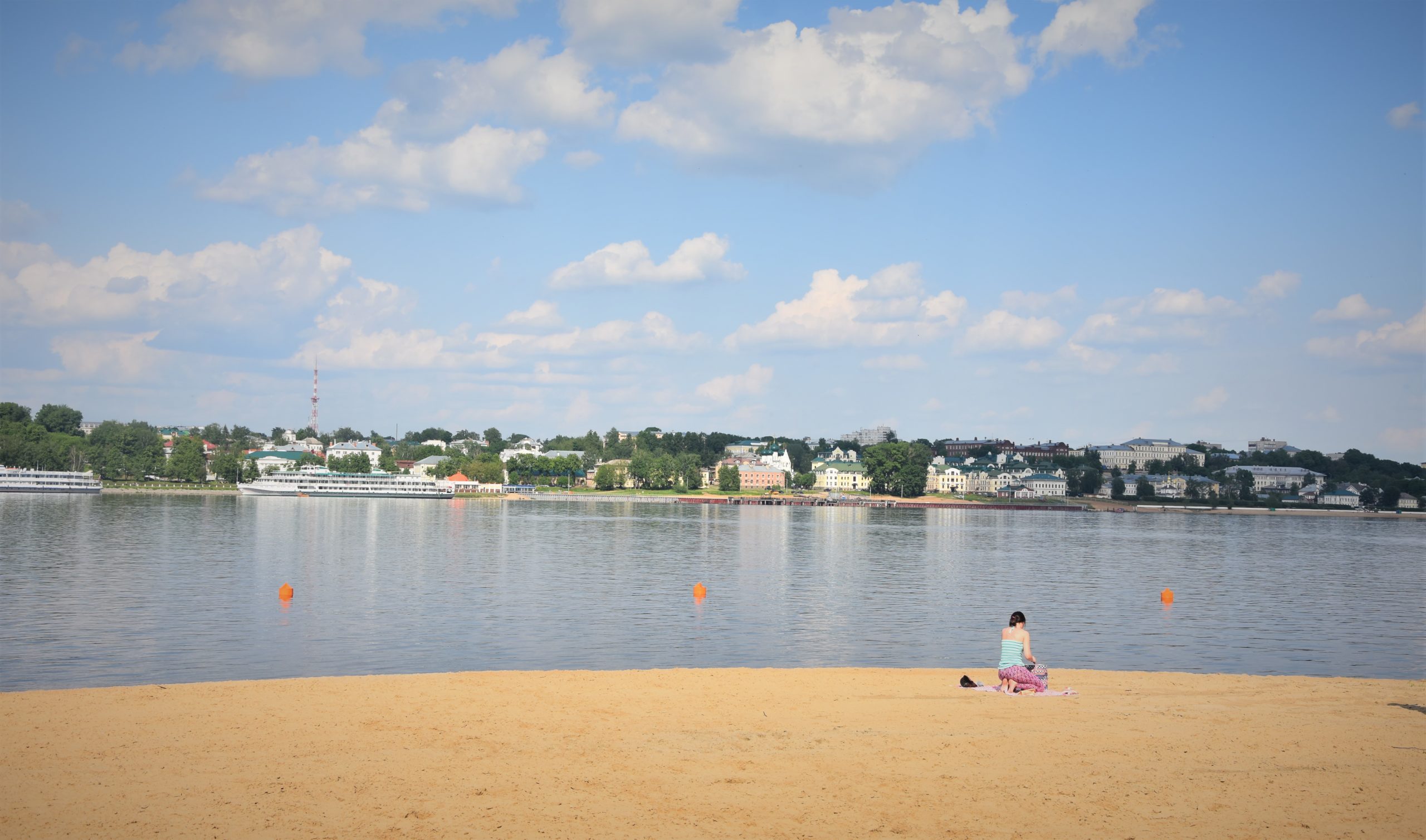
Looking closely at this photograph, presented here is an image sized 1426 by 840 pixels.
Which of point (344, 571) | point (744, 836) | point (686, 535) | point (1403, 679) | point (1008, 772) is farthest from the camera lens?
point (686, 535)

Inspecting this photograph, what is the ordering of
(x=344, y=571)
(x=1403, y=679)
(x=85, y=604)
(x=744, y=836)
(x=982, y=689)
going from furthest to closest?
(x=344, y=571)
(x=85, y=604)
(x=1403, y=679)
(x=982, y=689)
(x=744, y=836)

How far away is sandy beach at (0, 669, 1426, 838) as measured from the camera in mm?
9859

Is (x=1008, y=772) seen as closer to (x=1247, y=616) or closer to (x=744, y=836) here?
→ (x=744, y=836)

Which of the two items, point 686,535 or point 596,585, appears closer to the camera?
point 596,585

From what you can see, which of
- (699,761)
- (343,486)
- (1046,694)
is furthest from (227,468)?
(699,761)

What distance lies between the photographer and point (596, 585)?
37.9m

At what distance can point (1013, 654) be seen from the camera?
16.9 metres

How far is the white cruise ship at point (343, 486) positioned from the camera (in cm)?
15988

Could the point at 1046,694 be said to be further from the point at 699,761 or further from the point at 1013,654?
the point at 699,761

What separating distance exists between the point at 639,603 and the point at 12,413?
197 m

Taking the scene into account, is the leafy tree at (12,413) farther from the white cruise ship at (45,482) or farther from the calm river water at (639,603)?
the calm river water at (639,603)

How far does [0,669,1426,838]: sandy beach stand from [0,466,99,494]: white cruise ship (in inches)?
6075

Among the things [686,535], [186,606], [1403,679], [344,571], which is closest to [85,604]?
[186,606]

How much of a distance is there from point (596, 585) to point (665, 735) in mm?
24843
